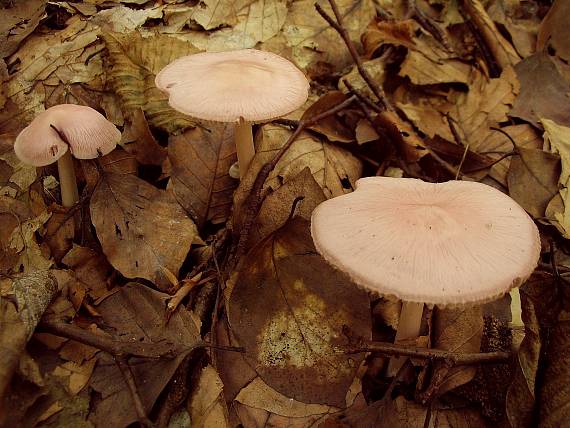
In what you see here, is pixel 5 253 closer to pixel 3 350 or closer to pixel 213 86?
pixel 3 350

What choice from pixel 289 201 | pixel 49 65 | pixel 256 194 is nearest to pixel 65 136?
pixel 49 65

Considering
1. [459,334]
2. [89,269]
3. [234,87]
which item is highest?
[234,87]

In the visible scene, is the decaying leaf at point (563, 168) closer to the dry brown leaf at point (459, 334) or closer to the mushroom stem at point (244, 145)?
the dry brown leaf at point (459, 334)

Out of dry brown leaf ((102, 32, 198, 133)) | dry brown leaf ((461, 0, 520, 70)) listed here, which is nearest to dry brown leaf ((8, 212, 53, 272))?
dry brown leaf ((102, 32, 198, 133))

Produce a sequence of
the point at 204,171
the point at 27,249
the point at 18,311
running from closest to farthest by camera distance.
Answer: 1. the point at 18,311
2. the point at 27,249
3. the point at 204,171

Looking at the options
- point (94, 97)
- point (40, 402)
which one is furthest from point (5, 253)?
point (94, 97)

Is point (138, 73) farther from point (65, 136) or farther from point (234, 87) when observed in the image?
point (234, 87)
